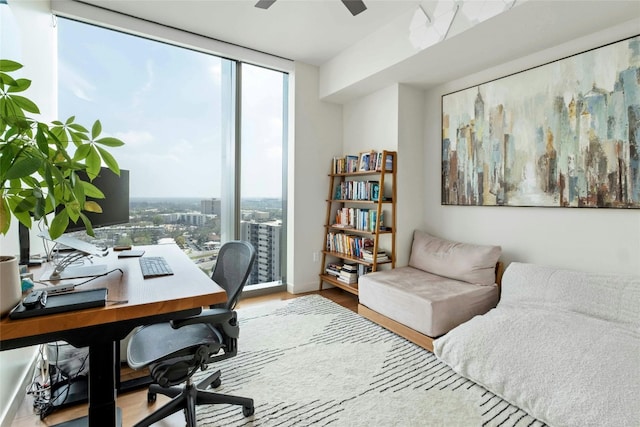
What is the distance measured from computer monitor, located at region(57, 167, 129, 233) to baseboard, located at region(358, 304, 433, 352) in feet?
6.90

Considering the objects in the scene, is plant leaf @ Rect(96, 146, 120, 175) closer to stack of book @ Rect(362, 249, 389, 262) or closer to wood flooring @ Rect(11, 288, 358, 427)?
wood flooring @ Rect(11, 288, 358, 427)

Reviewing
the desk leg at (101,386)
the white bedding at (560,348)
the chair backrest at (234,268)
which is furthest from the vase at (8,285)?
the white bedding at (560,348)

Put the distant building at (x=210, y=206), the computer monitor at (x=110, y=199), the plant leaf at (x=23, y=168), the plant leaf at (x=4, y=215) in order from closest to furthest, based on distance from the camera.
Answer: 1. the plant leaf at (x=23, y=168)
2. the plant leaf at (x=4, y=215)
3. the computer monitor at (x=110, y=199)
4. the distant building at (x=210, y=206)

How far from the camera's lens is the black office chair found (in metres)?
1.29

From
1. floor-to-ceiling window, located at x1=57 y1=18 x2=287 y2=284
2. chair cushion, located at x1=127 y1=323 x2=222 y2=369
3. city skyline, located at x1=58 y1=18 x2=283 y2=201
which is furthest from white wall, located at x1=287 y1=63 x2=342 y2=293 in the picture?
chair cushion, located at x1=127 y1=323 x2=222 y2=369

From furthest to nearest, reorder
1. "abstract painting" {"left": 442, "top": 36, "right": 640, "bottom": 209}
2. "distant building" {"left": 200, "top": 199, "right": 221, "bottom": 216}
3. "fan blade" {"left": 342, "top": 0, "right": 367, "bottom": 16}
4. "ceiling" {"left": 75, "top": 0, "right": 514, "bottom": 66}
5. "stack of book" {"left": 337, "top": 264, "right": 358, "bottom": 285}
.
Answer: "stack of book" {"left": 337, "top": 264, "right": 358, "bottom": 285} → "distant building" {"left": 200, "top": 199, "right": 221, "bottom": 216} → "ceiling" {"left": 75, "top": 0, "right": 514, "bottom": 66} → "abstract painting" {"left": 442, "top": 36, "right": 640, "bottom": 209} → "fan blade" {"left": 342, "top": 0, "right": 367, "bottom": 16}

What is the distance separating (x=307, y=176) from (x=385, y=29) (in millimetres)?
1709

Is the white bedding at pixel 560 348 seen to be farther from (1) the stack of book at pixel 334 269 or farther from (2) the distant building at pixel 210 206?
(2) the distant building at pixel 210 206

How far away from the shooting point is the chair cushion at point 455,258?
2.62 meters

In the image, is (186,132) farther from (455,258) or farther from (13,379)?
(455,258)

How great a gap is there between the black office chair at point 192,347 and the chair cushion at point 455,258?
2.01m

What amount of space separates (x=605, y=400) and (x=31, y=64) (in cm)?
364

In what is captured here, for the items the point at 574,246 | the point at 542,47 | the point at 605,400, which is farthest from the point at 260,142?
the point at 605,400

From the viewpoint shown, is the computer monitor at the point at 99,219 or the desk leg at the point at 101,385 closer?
the desk leg at the point at 101,385
